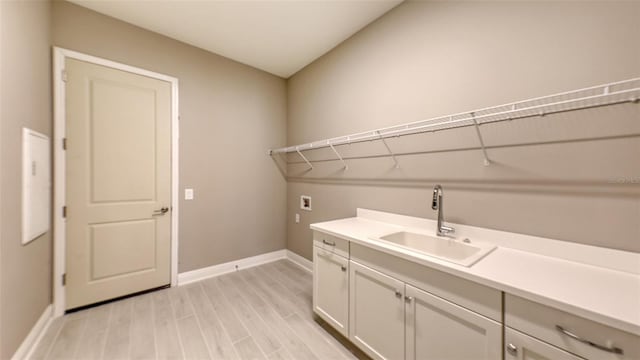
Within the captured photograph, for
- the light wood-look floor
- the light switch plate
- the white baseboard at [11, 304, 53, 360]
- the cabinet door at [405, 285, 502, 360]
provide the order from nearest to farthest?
the cabinet door at [405, 285, 502, 360]
the white baseboard at [11, 304, 53, 360]
the light wood-look floor
the light switch plate

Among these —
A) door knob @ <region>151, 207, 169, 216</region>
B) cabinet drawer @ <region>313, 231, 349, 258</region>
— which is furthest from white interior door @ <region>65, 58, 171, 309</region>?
cabinet drawer @ <region>313, 231, 349, 258</region>

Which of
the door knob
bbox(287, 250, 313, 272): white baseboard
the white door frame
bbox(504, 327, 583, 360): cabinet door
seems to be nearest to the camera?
bbox(504, 327, 583, 360): cabinet door

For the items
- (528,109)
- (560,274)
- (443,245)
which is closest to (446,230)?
(443,245)

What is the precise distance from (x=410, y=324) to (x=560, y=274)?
2.35ft

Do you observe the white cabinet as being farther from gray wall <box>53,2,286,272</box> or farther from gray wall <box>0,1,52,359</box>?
gray wall <box>0,1,52,359</box>

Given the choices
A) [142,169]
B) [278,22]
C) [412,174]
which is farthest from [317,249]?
[278,22]

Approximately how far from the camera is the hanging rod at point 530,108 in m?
0.99

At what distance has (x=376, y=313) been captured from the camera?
1.41m

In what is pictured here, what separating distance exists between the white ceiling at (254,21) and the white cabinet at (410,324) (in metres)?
2.14

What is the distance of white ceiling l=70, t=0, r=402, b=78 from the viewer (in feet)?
6.45

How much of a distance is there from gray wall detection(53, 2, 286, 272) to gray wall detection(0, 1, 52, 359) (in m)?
0.49

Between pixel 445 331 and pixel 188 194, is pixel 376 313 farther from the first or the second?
pixel 188 194

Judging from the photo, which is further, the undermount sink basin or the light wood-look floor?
the light wood-look floor

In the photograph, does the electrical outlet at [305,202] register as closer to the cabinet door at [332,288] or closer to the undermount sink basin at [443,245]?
the cabinet door at [332,288]
